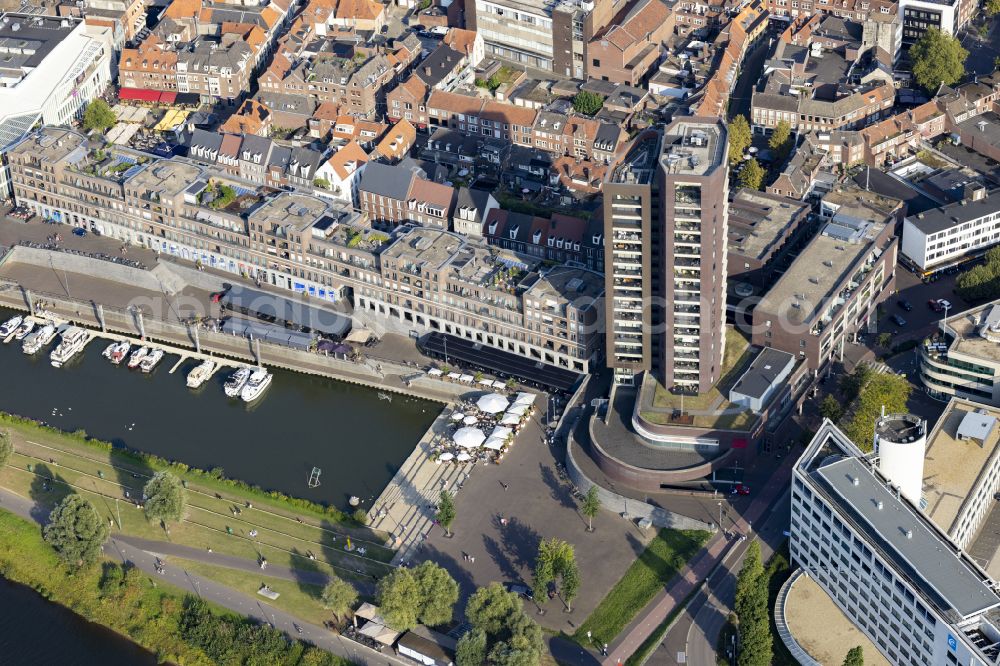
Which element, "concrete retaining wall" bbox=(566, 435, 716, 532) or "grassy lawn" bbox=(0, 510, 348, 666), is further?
"concrete retaining wall" bbox=(566, 435, 716, 532)

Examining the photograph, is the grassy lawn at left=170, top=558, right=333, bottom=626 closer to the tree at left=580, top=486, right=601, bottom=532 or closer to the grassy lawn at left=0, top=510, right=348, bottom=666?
the grassy lawn at left=0, top=510, right=348, bottom=666

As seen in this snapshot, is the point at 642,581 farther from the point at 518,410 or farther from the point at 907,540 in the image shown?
the point at 518,410

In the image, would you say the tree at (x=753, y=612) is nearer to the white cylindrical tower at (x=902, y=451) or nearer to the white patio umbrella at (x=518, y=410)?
the white cylindrical tower at (x=902, y=451)

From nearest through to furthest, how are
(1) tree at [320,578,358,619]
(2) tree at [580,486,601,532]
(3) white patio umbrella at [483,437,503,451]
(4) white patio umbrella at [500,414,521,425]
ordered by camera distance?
(1) tree at [320,578,358,619] < (2) tree at [580,486,601,532] < (3) white patio umbrella at [483,437,503,451] < (4) white patio umbrella at [500,414,521,425]

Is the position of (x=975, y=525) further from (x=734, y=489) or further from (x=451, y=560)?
(x=451, y=560)

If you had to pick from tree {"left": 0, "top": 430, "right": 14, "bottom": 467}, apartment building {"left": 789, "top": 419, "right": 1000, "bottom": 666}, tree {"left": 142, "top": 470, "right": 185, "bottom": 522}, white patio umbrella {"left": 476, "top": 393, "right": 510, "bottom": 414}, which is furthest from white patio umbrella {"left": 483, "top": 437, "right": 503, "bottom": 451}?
tree {"left": 0, "top": 430, "right": 14, "bottom": 467}
